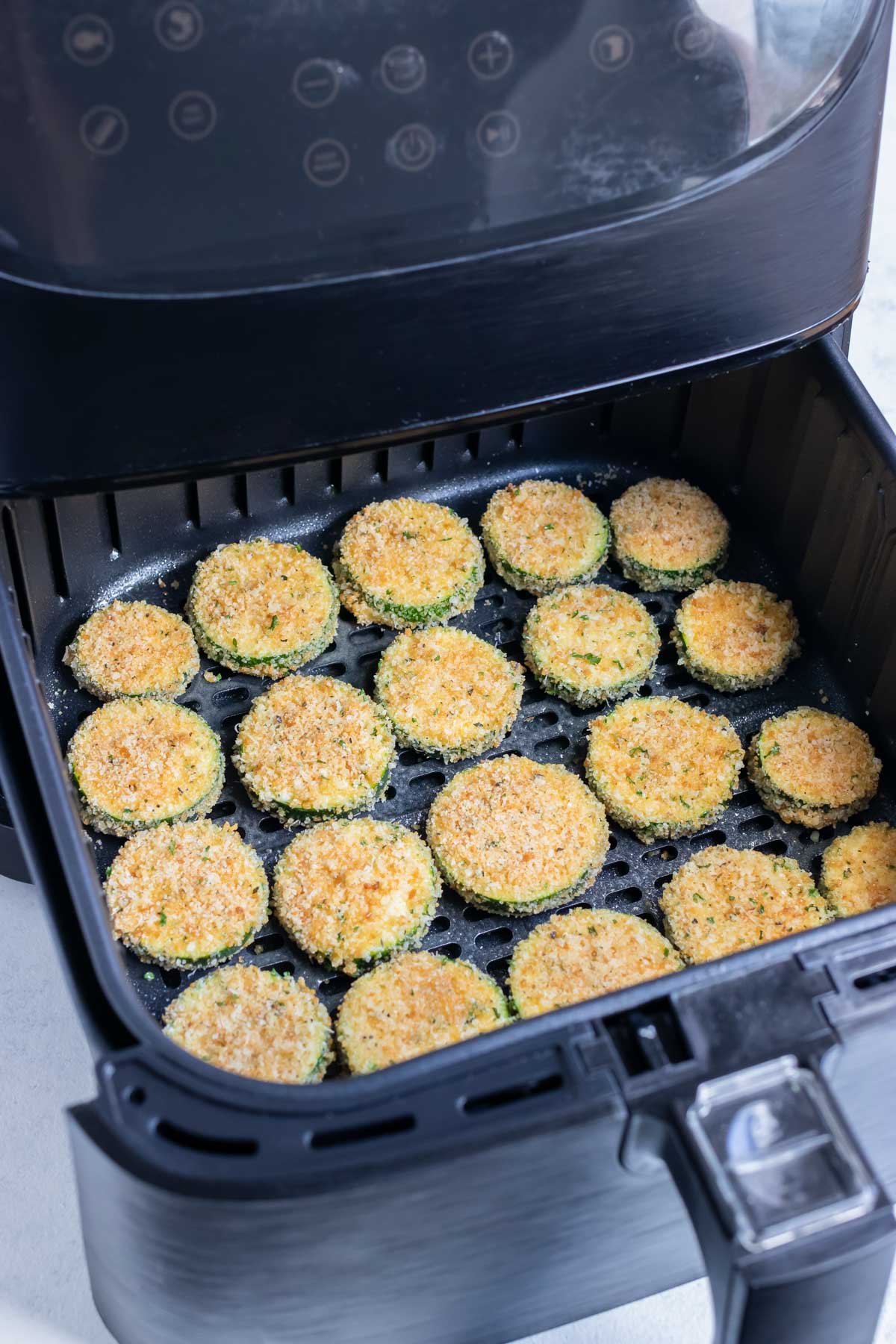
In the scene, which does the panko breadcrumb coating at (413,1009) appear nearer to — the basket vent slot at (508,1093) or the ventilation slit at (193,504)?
the basket vent slot at (508,1093)

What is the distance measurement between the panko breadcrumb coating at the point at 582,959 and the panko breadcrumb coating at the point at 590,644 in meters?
0.21

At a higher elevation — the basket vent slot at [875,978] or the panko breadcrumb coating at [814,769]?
the basket vent slot at [875,978]

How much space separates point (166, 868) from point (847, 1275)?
23.1 inches

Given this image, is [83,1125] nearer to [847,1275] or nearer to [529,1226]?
[529,1226]

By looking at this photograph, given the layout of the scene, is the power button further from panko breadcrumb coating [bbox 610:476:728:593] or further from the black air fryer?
panko breadcrumb coating [bbox 610:476:728:593]

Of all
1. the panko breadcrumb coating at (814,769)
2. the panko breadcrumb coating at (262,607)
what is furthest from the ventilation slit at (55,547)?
the panko breadcrumb coating at (814,769)

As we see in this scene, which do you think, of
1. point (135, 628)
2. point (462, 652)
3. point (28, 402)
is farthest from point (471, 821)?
point (28, 402)

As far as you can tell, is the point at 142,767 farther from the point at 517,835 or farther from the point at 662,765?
the point at 662,765

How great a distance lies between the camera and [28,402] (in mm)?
862

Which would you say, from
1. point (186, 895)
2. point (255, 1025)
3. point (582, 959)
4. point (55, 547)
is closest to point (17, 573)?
point (55, 547)

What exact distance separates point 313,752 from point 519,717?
0.60 ft

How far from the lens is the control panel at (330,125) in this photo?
761mm

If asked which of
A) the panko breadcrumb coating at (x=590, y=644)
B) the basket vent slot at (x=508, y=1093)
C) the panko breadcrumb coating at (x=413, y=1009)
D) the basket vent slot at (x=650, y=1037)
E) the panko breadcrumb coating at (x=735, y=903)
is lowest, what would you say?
the panko breadcrumb coating at (x=735, y=903)

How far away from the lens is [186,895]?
3.49 feet
